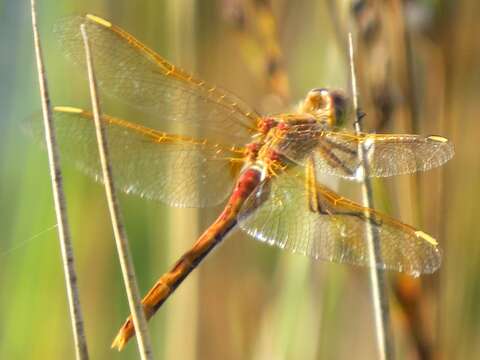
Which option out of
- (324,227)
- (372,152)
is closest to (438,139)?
(372,152)

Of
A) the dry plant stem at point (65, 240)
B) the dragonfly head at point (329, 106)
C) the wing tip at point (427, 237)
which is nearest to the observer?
the dry plant stem at point (65, 240)

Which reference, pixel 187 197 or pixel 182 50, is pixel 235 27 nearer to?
pixel 182 50

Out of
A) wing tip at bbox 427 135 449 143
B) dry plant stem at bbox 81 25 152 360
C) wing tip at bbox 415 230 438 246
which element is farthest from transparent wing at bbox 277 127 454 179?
dry plant stem at bbox 81 25 152 360

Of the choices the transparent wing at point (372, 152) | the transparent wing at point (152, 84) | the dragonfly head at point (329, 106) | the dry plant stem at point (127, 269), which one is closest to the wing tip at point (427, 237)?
the transparent wing at point (372, 152)

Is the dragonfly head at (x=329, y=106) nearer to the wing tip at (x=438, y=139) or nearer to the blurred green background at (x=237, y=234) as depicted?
the blurred green background at (x=237, y=234)

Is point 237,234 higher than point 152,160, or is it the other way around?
point 152,160

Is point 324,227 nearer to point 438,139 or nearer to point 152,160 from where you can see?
point 438,139
